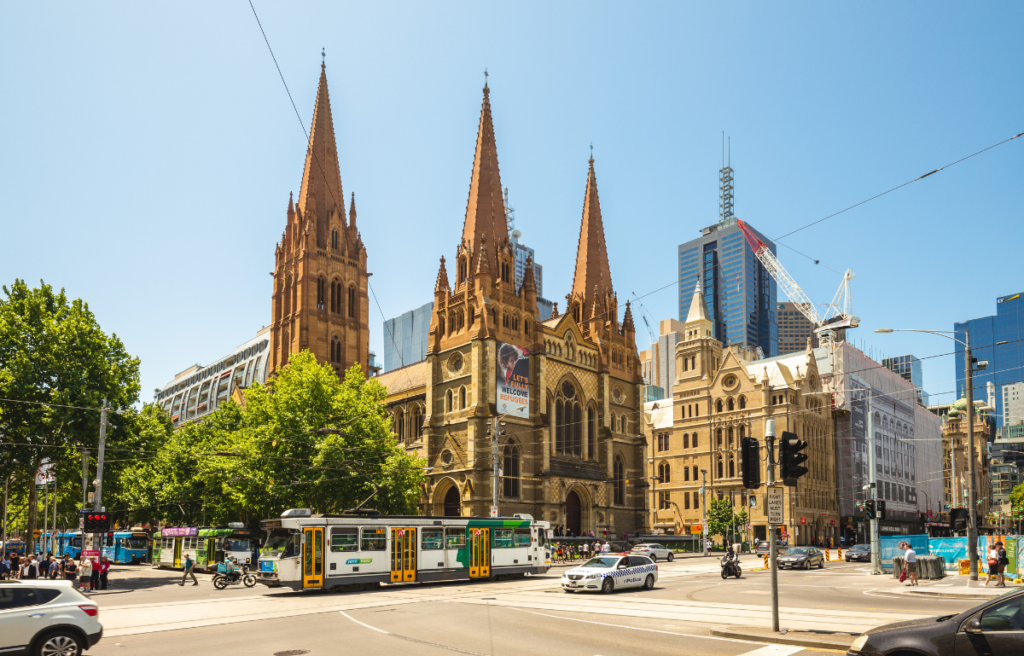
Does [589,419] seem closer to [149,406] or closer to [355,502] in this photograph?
[355,502]

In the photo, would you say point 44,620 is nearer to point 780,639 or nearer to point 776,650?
point 776,650

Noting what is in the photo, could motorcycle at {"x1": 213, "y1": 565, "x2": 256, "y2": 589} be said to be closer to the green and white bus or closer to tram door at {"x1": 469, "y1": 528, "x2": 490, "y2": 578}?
the green and white bus

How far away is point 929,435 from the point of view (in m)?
115

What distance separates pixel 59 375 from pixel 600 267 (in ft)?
154

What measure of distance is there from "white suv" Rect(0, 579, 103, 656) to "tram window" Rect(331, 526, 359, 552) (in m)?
14.1

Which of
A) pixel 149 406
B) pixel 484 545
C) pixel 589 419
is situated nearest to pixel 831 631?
pixel 484 545

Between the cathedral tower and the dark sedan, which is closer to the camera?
the dark sedan

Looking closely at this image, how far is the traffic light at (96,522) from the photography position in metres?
27.8

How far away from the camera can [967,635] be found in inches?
317

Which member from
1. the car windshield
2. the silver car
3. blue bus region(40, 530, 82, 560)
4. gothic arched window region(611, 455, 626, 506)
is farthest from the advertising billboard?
blue bus region(40, 530, 82, 560)

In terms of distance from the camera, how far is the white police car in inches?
988

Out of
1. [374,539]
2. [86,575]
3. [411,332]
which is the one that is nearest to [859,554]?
[374,539]

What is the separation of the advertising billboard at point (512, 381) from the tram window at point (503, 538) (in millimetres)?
23288

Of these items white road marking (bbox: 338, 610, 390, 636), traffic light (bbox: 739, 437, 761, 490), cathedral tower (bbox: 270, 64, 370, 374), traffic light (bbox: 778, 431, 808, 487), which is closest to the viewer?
traffic light (bbox: 778, 431, 808, 487)
